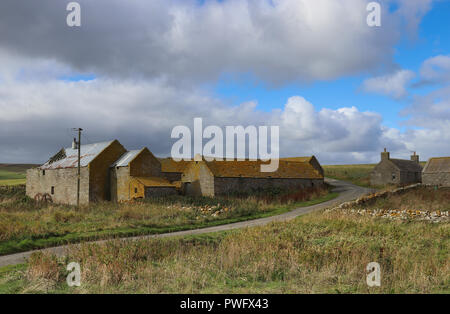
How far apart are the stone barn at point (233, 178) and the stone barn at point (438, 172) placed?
71.4 ft

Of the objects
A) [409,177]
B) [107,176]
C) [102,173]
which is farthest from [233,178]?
[409,177]

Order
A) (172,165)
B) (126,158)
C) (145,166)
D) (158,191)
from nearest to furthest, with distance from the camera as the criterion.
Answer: (158,191)
(145,166)
(126,158)
(172,165)

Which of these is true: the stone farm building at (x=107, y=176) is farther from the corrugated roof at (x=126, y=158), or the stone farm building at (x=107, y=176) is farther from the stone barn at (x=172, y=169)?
the stone barn at (x=172, y=169)

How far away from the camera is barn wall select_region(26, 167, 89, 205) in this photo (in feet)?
132

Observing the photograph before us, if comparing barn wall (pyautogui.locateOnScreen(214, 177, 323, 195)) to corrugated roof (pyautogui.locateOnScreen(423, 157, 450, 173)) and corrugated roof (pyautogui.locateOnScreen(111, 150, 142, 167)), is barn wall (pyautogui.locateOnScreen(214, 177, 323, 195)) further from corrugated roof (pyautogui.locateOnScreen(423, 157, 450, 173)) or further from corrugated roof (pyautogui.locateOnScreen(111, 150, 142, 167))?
corrugated roof (pyautogui.locateOnScreen(423, 157, 450, 173))

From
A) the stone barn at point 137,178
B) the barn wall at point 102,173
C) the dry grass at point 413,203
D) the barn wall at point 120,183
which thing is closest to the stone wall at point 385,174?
the dry grass at point 413,203

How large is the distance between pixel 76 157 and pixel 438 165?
177ft

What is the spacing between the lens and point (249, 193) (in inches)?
1624

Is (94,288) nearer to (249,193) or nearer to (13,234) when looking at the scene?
(13,234)

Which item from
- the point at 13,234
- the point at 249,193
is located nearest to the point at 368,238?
the point at 13,234

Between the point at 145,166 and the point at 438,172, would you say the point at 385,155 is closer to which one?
the point at 438,172

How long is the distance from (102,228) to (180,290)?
43.8 feet

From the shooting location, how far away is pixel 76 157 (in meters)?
44.6
